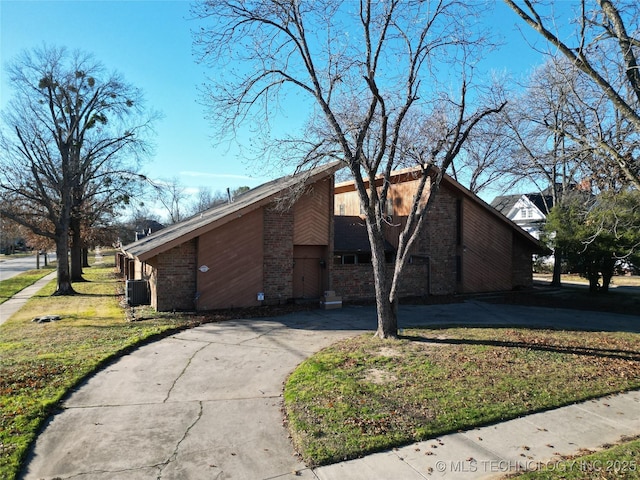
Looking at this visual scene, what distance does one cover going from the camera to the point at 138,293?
1549 centimetres

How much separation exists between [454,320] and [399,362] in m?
5.95

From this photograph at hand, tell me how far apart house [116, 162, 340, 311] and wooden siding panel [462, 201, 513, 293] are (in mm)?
7528

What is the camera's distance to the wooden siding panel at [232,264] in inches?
549

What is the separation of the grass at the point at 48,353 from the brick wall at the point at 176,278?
3.20 feet

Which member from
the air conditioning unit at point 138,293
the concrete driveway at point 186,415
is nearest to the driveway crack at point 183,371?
the concrete driveway at point 186,415

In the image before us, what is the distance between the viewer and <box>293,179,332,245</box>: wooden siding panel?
15.6 meters

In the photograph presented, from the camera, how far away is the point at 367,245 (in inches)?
755

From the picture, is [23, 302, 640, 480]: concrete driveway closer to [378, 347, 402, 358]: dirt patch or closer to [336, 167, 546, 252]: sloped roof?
[378, 347, 402, 358]: dirt patch

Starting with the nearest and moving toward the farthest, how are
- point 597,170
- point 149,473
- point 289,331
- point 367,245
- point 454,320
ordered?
1. point 149,473
2. point 597,170
3. point 289,331
4. point 454,320
5. point 367,245

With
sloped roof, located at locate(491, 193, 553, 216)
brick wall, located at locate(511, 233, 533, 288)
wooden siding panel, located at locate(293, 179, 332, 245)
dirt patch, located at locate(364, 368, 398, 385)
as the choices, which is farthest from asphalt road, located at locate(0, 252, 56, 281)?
sloped roof, located at locate(491, 193, 553, 216)

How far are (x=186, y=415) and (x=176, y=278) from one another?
8444 mm

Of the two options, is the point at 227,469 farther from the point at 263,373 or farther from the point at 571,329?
the point at 571,329

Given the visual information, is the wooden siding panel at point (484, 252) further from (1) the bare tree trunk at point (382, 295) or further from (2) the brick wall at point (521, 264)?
(1) the bare tree trunk at point (382, 295)

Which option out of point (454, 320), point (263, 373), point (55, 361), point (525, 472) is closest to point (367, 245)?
point (454, 320)
